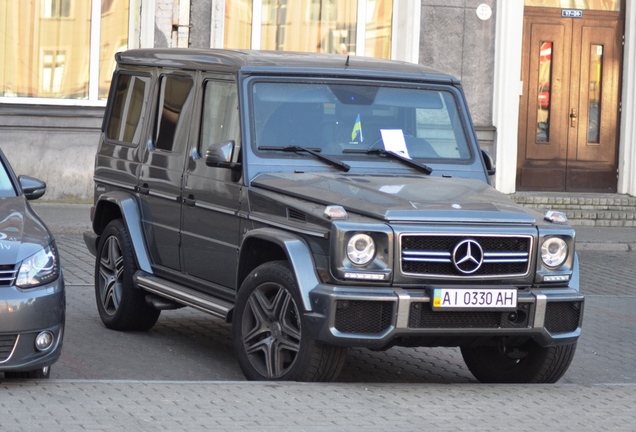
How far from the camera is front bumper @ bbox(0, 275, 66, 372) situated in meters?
6.91

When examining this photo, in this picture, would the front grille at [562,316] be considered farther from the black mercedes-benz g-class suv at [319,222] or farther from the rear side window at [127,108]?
the rear side window at [127,108]

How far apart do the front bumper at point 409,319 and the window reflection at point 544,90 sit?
44.4ft

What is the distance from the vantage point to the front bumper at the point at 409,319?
695cm

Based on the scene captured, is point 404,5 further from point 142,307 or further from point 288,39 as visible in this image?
point 142,307

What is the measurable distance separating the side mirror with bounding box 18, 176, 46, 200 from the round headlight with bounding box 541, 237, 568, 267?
10.3 ft

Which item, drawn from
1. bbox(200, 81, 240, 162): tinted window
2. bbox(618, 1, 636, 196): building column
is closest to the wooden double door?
bbox(618, 1, 636, 196): building column

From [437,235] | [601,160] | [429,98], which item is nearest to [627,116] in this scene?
[601,160]

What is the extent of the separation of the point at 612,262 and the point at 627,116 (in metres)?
5.40

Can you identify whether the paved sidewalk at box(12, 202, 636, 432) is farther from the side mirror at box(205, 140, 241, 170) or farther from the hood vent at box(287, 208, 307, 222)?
the side mirror at box(205, 140, 241, 170)

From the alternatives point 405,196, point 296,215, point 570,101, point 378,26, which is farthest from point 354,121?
point 570,101

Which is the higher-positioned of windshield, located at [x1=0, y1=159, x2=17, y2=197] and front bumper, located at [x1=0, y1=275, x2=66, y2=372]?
windshield, located at [x1=0, y1=159, x2=17, y2=197]

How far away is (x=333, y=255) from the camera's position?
699cm

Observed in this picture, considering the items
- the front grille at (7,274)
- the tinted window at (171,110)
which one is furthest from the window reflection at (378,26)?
the front grille at (7,274)

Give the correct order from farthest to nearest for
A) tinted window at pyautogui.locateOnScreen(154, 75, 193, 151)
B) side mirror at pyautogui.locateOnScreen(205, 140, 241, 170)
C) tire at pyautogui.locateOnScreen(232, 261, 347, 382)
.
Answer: tinted window at pyautogui.locateOnScreen(154, 75, 193, 151) → side mirror at pyautogui.locateOnScreen(205, 140, 241, 170) → tire at pyautogui.locateOnScreen(232, 261, 347, 382)
